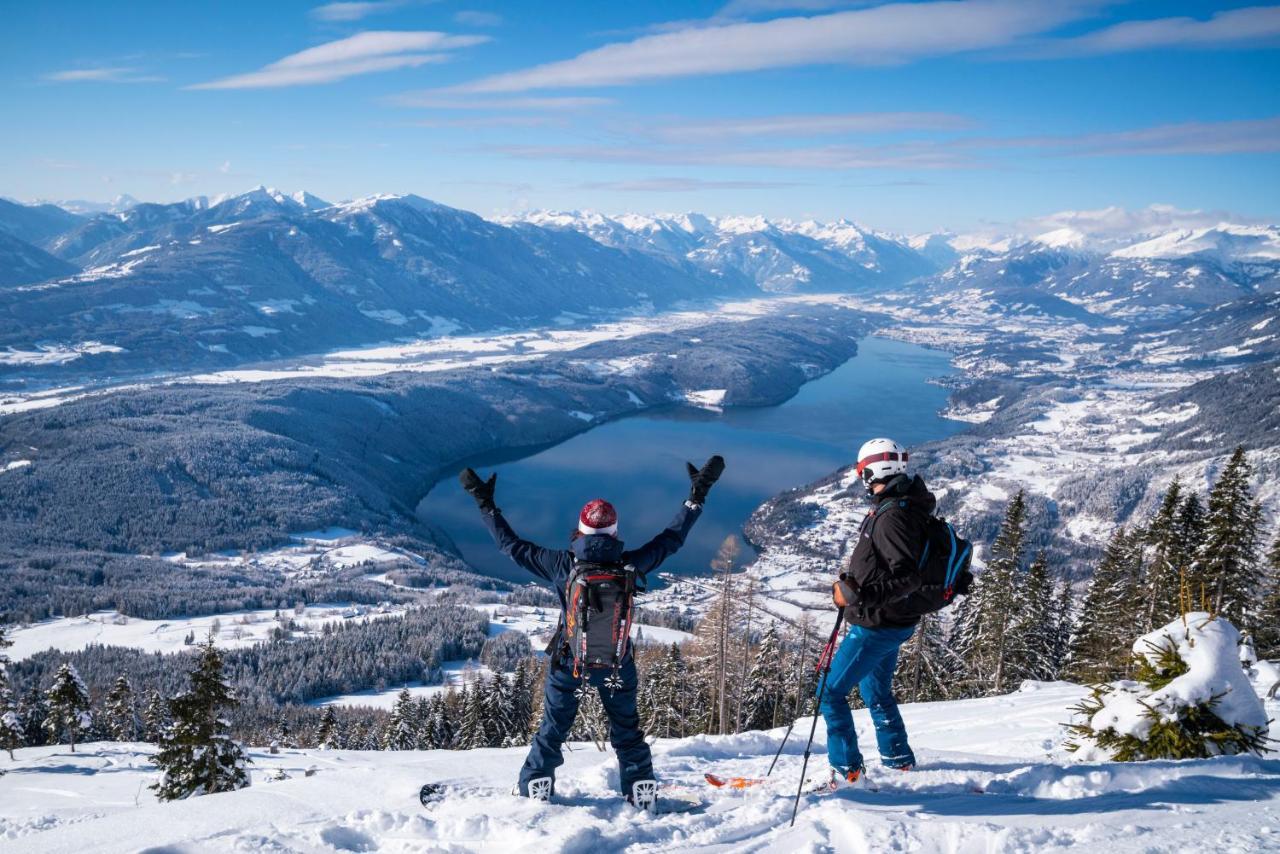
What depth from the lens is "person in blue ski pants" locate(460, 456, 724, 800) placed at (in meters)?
6.02

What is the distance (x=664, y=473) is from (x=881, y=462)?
13022 cm

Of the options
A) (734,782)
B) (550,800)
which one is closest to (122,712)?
(550,800)

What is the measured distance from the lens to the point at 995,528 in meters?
120

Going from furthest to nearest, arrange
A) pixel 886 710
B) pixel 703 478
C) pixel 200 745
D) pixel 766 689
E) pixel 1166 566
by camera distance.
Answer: pixel 766 689 → pixel 1166 566 → pixel 200 745 → pixel 886 710 → pixel 703 478

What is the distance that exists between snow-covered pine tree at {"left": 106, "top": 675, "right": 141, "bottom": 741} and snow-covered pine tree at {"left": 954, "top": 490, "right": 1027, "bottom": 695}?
127ft

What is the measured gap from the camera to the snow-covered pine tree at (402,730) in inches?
1309

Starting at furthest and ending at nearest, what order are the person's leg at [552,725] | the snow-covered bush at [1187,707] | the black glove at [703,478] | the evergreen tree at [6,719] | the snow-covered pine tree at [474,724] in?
the snow-covered pine tree at [474,724] < the evergreen tree at [6,719] < the snow-covered bush at [1187,707] < the black glove at [703,478] < the person's leg at [552,725]

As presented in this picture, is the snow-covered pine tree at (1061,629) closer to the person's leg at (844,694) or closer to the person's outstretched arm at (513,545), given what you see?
the person's leg at (844,694)

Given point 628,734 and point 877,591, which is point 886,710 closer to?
point 877,591

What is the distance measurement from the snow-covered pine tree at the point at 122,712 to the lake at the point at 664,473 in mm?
46394

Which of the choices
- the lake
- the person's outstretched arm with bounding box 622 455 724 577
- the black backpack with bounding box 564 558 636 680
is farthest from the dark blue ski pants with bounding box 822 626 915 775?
the lake

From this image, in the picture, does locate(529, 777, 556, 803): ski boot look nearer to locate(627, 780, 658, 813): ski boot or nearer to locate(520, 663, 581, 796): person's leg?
locate(520, 663, 581, 796): person's leg

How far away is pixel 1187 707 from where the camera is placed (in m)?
7.11

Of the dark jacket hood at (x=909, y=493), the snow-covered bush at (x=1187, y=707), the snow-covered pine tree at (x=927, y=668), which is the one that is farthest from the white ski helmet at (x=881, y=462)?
the snow-covered pine tree at (x=927, y=668)
